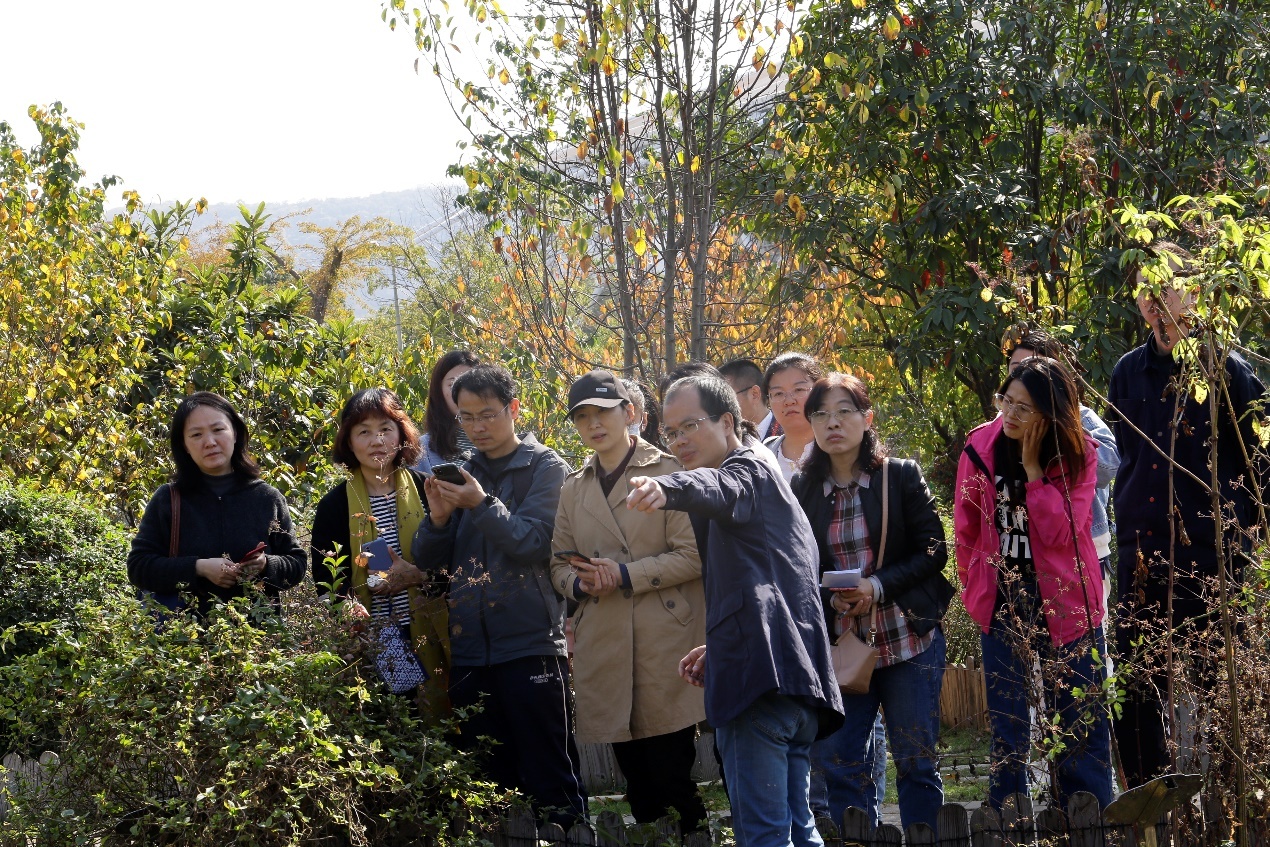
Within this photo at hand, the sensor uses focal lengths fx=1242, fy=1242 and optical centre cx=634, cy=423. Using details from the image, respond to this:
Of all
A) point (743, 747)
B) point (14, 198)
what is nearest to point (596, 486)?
point (743, 747)

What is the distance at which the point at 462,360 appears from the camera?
18.2ft

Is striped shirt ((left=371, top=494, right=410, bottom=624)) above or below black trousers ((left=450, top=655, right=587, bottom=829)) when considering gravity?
above

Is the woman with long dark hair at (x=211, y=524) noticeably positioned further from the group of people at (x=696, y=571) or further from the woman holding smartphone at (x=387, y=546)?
the woman holding smartphone at (x=387, y=546)

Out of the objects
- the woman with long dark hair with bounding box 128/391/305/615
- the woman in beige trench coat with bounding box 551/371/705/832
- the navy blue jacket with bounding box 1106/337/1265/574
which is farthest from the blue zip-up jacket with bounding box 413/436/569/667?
the navy blue jacket with bounding box 1106/337/1265/574

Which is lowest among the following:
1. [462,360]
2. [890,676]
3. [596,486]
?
[890,676]

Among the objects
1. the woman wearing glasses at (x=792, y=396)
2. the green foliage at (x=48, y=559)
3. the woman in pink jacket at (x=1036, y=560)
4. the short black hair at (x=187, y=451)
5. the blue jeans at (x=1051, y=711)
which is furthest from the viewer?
the green foliage at (x=48, y=559)

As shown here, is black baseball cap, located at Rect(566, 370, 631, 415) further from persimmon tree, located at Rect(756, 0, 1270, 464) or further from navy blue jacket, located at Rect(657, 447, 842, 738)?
persimmon tree, located at Rect(756, 0, 1270, 464)

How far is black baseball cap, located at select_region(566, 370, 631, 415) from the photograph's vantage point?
4.25 meters

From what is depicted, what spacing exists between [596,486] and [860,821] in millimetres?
1433

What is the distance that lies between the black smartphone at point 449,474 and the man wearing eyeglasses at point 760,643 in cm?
88

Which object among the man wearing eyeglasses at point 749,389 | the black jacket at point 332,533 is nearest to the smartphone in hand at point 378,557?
the black jacket at point 332,533

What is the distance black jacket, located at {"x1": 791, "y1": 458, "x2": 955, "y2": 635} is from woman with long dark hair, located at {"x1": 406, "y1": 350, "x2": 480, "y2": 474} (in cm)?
173

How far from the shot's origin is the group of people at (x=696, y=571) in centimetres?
412

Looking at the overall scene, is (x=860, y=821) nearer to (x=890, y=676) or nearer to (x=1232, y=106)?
(x=890, y=676)
